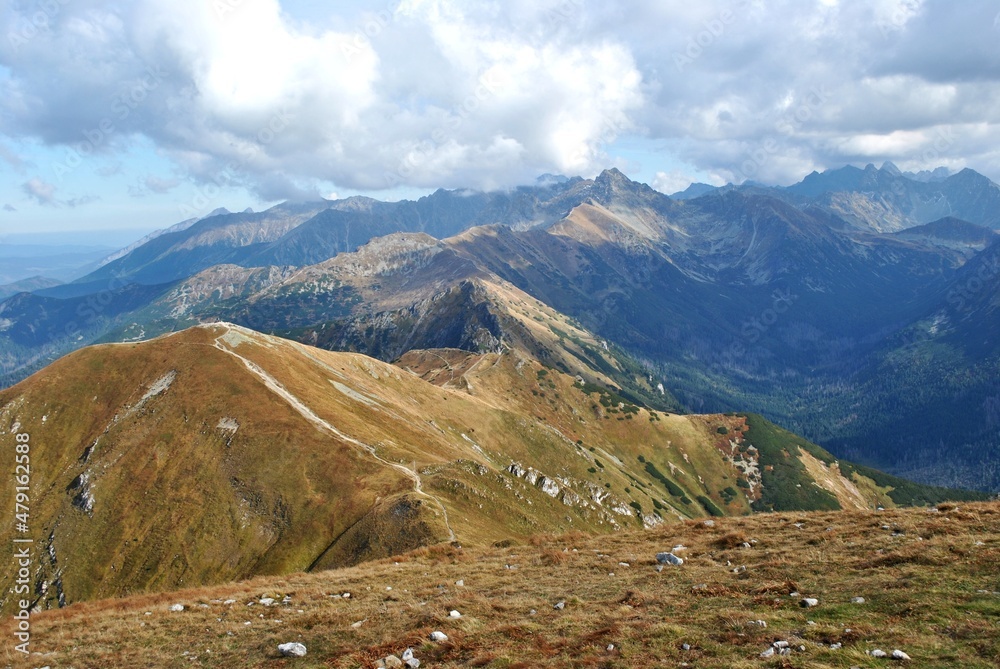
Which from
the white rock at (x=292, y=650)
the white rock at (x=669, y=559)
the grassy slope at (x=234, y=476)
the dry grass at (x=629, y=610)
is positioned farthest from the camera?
the grassy slope at (x=234, y=476)

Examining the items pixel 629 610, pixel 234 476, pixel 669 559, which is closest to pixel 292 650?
pixel 629 610

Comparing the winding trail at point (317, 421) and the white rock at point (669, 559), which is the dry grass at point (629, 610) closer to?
the white rock at point (669, 559)

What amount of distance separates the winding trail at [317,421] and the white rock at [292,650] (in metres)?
49.3

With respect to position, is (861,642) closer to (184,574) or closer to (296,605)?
(296,605)

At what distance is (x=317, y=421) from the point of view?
112 meters

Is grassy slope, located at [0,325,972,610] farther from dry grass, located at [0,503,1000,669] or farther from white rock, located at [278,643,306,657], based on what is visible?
white rock, located at [278,643,306,657]

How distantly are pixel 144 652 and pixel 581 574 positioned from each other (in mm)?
24939

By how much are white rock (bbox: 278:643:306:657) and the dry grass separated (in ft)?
1.40

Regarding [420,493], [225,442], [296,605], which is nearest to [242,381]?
[225,442]

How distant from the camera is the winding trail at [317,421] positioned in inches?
3416

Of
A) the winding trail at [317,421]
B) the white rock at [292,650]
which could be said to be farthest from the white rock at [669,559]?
the winding trail at [317,421]

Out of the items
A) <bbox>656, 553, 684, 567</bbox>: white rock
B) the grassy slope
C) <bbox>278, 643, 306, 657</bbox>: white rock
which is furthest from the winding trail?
<bbox>278, 643, 306, 657</bbox>: white rock

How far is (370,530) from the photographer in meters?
78.2

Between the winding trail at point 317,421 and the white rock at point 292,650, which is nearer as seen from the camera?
the white rock at point 292,650
